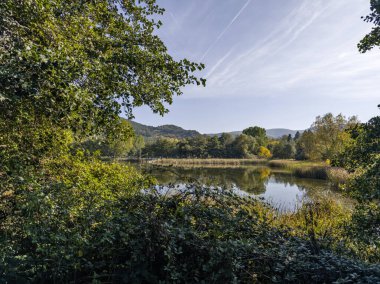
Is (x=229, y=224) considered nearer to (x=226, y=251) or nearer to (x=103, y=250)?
(x=226, y=251)

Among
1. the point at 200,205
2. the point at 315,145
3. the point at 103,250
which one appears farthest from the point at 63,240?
the point at 315,145

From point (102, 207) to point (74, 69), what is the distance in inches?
72.6

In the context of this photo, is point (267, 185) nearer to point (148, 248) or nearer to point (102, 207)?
point (102, 207)

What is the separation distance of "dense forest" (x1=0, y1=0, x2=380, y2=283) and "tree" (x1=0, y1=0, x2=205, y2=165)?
0.02 m

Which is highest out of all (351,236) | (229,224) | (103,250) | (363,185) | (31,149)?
(31,149)

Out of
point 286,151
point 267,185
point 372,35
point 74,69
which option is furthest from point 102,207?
point 286,151

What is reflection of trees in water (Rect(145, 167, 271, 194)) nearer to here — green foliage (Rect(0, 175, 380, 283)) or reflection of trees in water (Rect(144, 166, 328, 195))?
reflection of trees in water (Rect(144, 166, 328, 195))

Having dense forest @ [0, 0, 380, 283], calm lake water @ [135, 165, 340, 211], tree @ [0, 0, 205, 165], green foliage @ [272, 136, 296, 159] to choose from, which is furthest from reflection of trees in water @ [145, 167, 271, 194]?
green foliage @ [272, 136, 296, 159]

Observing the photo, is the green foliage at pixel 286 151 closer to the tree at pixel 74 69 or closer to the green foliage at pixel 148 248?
the tree at pixel 74 69

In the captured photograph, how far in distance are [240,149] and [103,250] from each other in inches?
2995

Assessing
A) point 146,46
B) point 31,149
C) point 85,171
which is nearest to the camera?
point 31,149

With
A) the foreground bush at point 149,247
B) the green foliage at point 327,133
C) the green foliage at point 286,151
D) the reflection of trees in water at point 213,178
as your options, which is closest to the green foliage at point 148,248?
the foreground bush at point 149,247

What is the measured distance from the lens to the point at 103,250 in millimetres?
2916

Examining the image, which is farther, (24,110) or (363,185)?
(363,185)
